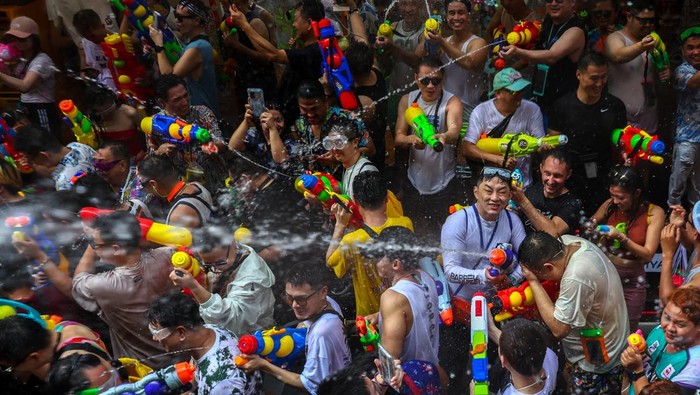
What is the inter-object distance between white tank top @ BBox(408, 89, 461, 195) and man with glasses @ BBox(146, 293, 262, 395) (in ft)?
8.26

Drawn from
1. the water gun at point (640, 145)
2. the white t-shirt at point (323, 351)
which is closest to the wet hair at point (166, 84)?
the white t-shirt at point (323, 351)

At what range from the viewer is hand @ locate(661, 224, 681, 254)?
4.48m

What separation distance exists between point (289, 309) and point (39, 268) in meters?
1.59

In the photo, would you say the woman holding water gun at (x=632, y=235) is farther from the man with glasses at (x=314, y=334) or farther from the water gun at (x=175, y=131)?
the water gun at (x=175, y=131)

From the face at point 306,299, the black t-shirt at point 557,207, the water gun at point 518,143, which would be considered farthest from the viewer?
the water gun at point 518,143

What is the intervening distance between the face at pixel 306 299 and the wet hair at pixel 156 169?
59.3 inches

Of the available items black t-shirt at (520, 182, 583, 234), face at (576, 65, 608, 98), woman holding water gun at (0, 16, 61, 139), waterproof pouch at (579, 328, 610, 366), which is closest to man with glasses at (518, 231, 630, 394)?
waterproof pouch at (579, 328, 610, 366)

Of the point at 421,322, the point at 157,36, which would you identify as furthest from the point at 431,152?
the point at 157,36

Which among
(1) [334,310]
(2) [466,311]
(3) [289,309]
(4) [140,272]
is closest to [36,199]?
(4) [140,272]

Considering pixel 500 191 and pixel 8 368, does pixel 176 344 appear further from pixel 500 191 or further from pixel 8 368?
pixel 500 191

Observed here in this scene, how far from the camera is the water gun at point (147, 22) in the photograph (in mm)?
6727

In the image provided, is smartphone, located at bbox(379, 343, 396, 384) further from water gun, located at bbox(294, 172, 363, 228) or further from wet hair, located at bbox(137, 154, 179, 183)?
wet hair, located at bbox(137, 154, 179, 183)

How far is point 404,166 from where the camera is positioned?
21.1 ft

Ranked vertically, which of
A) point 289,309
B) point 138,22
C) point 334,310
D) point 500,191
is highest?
point 138,22
